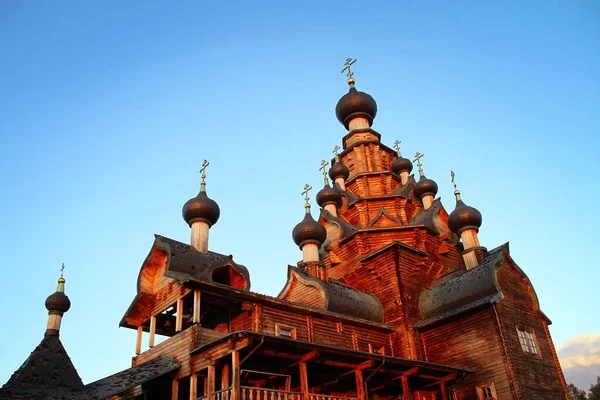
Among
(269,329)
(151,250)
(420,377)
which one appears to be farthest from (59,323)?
(420,377)

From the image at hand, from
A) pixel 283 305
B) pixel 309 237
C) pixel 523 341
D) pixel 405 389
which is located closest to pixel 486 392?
pixel 523 341

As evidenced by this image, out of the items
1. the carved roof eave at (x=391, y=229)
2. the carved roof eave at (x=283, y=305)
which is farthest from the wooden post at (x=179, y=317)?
the carved roof eave at (x=391, y=229)

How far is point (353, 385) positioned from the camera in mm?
16062

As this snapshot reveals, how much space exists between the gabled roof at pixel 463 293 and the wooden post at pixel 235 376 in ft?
28.1

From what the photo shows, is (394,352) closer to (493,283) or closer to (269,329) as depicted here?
(493,283)

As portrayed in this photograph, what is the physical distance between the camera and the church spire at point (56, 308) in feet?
63.3

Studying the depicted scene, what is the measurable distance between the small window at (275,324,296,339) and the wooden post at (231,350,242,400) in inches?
140

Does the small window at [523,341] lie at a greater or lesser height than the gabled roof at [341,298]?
lesser

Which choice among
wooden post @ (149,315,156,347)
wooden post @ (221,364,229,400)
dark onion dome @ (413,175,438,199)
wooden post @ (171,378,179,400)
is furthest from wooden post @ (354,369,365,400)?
dark onion dome @ (413,175,438,199)

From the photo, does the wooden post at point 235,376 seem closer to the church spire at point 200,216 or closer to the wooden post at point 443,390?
the church spire at point 200,216

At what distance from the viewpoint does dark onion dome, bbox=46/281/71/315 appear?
19562mm

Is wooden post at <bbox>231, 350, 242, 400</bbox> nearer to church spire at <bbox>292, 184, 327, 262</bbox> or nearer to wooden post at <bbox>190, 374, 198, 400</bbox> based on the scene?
wooden post at <bbox>190, 374, 198, 400</bbox>

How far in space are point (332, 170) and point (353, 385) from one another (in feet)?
41.6

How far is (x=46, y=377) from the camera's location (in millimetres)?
14883
